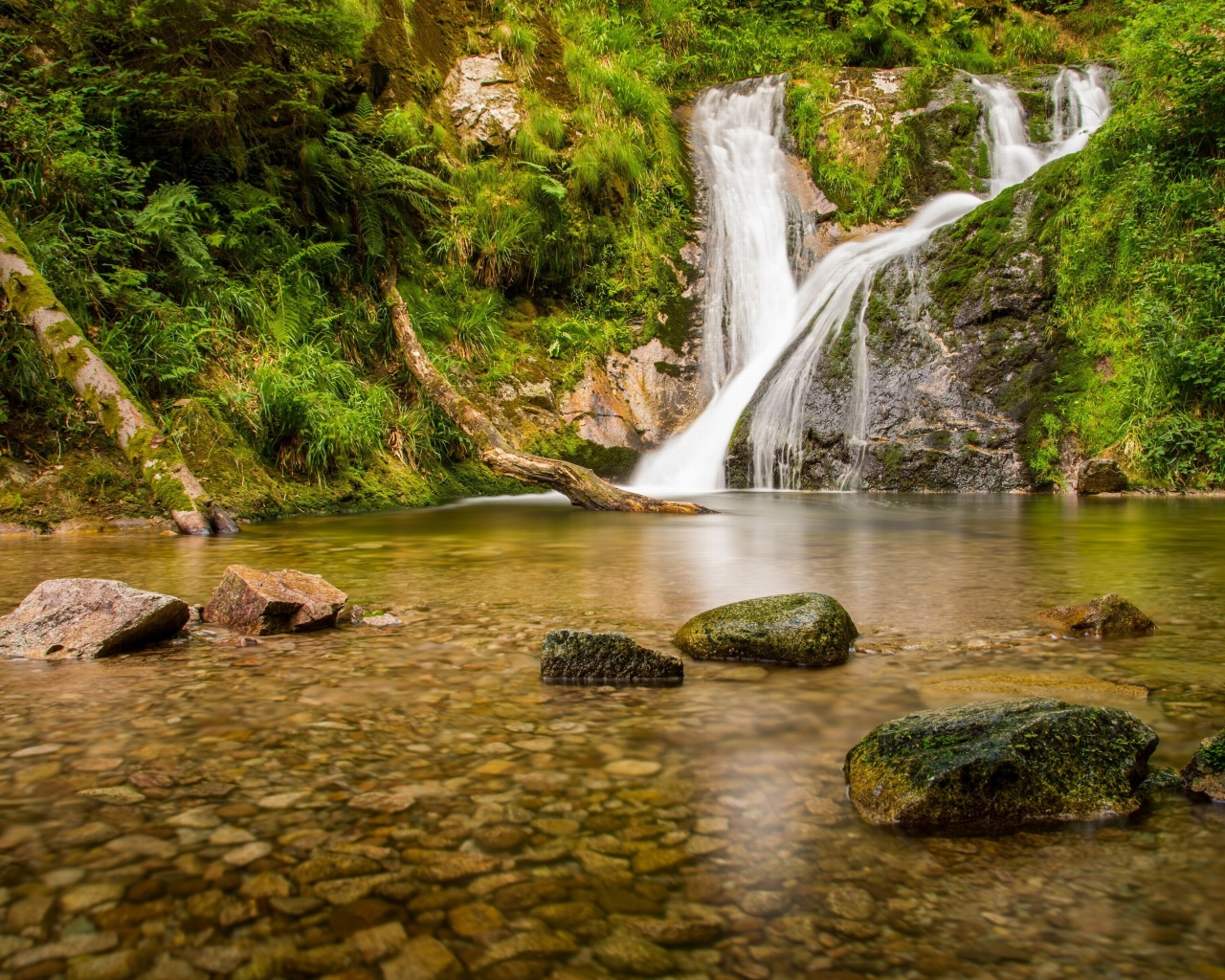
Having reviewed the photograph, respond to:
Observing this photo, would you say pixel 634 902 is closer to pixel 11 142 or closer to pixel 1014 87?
pixel 11 142

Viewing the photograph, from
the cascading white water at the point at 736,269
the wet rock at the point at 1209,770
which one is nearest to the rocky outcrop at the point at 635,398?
the cascading white water at the point at 736,269

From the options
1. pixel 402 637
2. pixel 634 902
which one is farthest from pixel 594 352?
pixel 634 902

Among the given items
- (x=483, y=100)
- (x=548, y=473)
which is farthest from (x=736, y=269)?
(x=548, y=473)

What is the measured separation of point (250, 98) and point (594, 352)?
585cm

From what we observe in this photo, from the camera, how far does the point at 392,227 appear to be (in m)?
10.9

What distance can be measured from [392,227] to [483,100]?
157 inches

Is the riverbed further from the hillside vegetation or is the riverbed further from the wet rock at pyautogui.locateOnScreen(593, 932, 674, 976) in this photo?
the hillside vegetation

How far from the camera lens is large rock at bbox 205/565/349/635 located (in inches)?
125

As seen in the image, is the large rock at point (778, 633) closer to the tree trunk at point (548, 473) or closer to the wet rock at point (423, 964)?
the wet rock at point (423, 964)

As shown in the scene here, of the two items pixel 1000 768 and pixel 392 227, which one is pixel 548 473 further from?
pixel 1000 768

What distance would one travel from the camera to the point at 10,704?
2.30 m

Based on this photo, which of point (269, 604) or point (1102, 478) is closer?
point (269, 604)

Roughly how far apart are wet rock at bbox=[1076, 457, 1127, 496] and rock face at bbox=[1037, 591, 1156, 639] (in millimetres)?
8311

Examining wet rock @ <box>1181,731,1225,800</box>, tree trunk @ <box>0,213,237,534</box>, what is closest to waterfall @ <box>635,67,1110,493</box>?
tree trunk @ <box>0,213,237,534</box>
